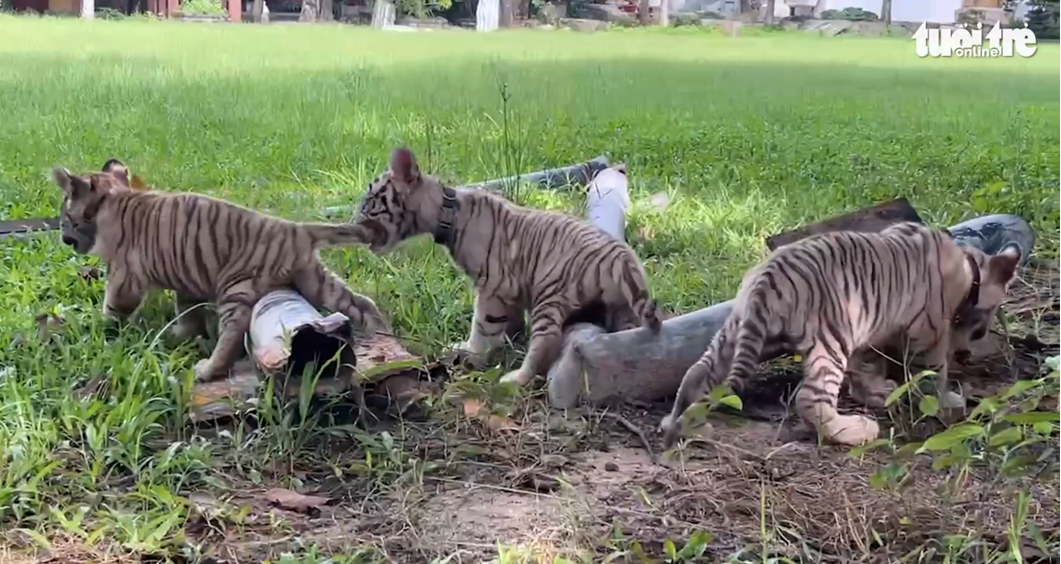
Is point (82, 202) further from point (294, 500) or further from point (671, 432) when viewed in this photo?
point (671, 432)

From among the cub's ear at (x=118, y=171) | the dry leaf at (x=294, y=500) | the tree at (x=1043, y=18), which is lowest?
the dry leaf at (x=294, y=500)

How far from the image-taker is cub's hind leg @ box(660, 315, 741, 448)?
1.91 m

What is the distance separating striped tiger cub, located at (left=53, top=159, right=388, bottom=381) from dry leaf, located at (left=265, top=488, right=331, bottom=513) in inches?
19.7

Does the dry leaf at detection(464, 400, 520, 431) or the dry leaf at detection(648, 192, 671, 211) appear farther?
the dry leaf at detection(648, 192, 671, 211)

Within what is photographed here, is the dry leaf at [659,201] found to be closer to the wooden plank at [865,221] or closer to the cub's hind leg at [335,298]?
the wooden plank at [865,221]

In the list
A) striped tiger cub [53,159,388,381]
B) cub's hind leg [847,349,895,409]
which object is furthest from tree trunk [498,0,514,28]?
cub's hind leg [847,349,895,409]

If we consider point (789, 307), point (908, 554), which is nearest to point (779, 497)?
point (908, 554)

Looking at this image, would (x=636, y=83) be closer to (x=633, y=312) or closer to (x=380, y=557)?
(x=633, y=312)

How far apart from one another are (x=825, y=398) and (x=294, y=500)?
0.85m

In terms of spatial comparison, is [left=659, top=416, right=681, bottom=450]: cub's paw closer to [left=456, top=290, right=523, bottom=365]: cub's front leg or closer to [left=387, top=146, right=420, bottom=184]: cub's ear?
[left=456, top=290, right=523, bottom=365]: cub's front leg

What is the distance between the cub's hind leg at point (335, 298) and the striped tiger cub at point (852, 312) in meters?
0.65

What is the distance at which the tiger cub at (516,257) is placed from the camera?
2211 millimetres

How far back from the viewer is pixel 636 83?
170 inches

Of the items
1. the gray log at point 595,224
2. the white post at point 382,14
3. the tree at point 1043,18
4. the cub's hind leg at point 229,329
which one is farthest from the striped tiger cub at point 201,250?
the tree at point 1043,18
